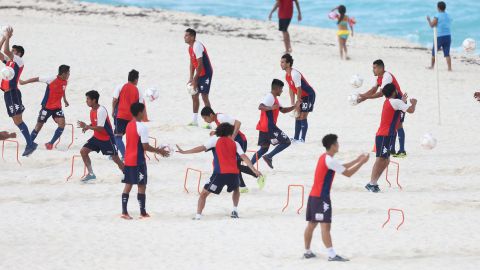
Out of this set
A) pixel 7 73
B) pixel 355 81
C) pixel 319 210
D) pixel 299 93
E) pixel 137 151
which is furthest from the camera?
pixel 299 93

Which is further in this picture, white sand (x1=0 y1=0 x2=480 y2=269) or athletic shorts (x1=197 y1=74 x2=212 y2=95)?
athletic shorts (x1=197 y1=74 x2=212 y2=95)

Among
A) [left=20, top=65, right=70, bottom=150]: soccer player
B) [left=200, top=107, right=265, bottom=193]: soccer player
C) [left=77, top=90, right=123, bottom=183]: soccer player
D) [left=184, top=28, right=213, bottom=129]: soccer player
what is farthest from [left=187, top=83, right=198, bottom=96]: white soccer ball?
[left=200, top=107, right=265, bottom=193]: soccer player

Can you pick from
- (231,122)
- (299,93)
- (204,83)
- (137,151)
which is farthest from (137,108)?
(204,83)

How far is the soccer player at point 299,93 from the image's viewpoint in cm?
1831

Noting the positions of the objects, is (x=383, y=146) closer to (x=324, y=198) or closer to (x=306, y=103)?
(x=306, y=103)

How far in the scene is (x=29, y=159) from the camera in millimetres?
18094

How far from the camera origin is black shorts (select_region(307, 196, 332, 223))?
41.4ft

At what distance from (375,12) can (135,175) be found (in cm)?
3847

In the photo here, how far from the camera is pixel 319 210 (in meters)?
12.6

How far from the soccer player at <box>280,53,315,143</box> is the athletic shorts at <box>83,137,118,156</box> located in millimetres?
3267

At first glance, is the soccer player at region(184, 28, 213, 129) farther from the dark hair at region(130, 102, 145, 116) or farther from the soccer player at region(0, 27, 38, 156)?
the dark hair at region(130, 102, 145, 116)

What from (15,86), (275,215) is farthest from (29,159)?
(275,215)

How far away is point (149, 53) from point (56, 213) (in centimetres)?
1230

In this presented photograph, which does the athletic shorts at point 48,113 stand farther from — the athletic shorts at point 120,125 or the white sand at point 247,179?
the athletic shorts at point 120,125
